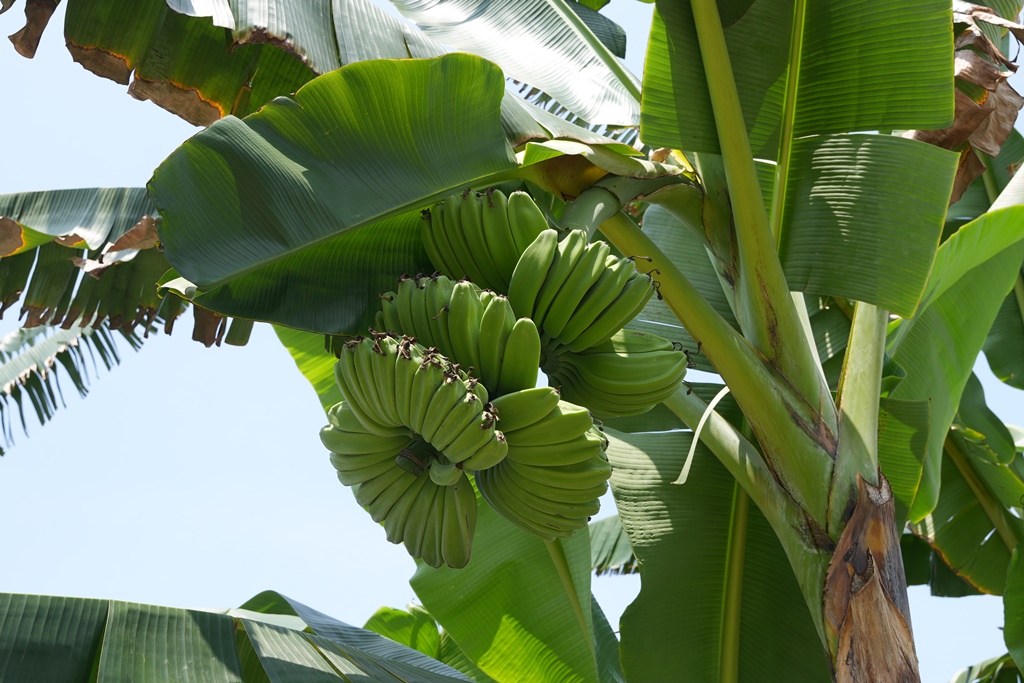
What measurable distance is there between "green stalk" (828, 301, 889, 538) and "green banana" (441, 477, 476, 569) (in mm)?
749

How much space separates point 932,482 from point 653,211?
1.11m

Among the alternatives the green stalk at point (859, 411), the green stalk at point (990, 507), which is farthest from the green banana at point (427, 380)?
the green stalk at point (990, 507)

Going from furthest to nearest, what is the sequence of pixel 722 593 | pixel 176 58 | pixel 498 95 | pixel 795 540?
1. pixel 722 593
2. pixel 176 58
3. pixel 795 540
4. pixel 498 95

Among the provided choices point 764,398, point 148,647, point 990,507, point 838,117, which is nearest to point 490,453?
point 148,647

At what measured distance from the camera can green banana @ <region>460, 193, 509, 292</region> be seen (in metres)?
1.42

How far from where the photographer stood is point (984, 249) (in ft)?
6.57

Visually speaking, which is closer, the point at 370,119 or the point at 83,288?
the point at 370,119

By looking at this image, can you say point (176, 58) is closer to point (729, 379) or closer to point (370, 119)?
point (370, 119)

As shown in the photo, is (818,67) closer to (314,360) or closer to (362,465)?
(362,465)

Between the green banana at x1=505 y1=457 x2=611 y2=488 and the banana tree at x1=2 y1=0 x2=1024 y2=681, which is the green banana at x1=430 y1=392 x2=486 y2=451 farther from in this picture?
the banana tree at x1=2 y1=0 x2=1024 y2=681

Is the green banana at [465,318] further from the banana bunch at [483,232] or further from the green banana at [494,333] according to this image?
Result: the banana bunch at [483,232]

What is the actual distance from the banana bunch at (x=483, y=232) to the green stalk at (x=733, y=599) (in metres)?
1.07

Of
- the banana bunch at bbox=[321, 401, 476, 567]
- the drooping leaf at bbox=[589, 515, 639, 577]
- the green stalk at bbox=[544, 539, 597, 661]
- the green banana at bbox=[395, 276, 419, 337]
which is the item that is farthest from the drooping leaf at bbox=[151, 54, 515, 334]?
the drooping leaf at bbox=[589, 515, 639, 577]

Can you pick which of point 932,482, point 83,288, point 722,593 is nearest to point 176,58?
point 83,288
